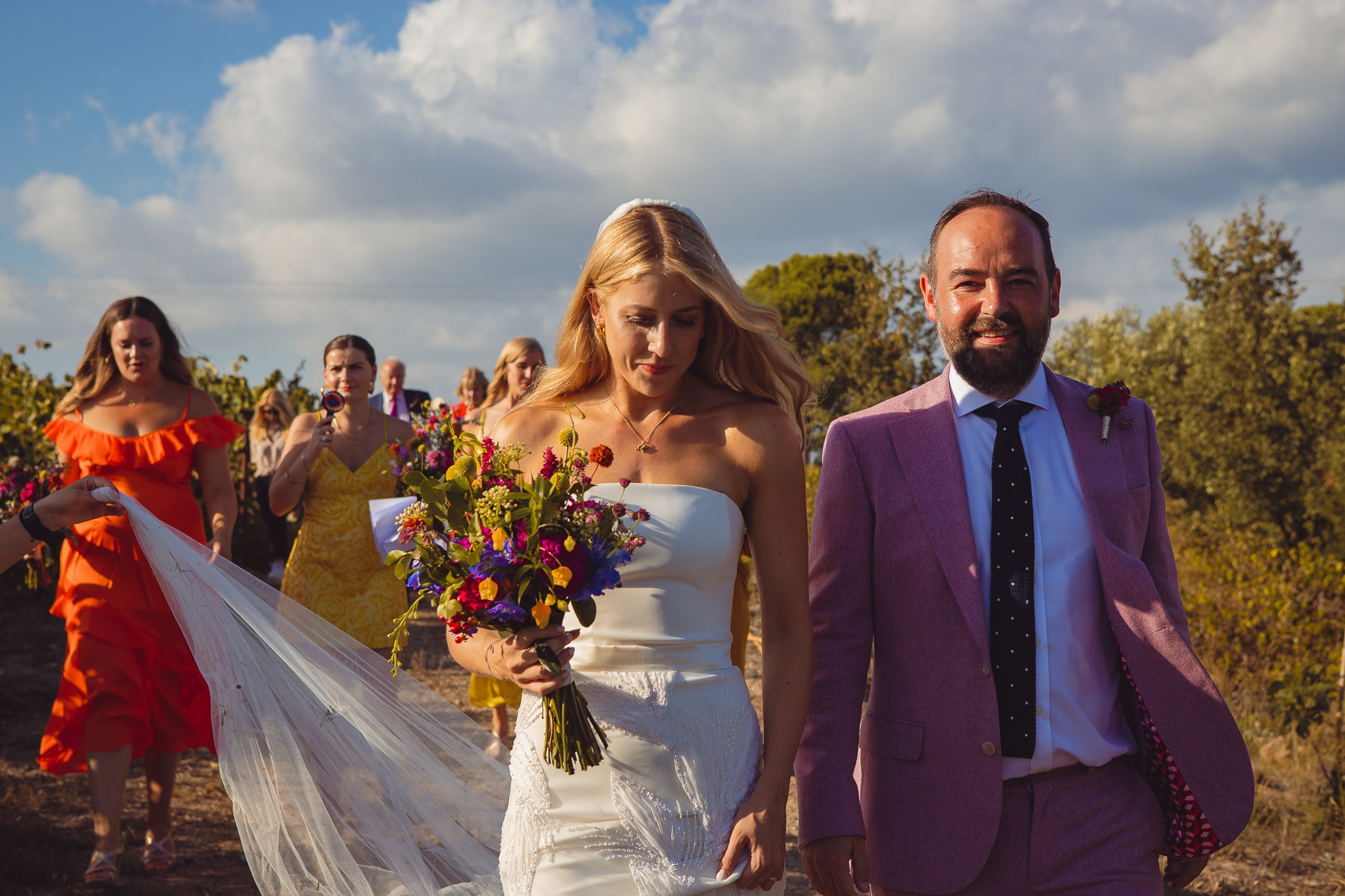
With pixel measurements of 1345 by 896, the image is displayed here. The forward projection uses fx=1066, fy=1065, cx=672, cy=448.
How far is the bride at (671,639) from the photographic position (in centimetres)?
257

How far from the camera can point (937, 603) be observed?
2.66m

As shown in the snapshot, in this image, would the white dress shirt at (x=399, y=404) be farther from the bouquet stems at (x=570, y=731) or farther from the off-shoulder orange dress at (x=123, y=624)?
the bouquet stems at (x=570, y=731)

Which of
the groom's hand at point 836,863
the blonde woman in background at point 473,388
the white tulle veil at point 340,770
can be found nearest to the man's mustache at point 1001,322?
the groom's hand at point 836,863

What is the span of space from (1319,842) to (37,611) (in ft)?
38.8

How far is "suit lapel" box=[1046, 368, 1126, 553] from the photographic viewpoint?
8.74 feet

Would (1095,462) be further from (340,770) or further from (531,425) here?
(340,770)

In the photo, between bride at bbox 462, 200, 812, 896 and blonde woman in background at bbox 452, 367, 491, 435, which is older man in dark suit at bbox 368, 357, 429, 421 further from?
bride at bbox 462, 200, 812, 896

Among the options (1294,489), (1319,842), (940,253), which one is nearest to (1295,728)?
(1319,842)

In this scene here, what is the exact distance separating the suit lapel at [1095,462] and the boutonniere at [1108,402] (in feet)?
0.04

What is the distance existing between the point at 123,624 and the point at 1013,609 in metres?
4.44

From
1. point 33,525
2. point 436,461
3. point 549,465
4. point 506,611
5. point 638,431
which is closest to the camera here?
point 506,611

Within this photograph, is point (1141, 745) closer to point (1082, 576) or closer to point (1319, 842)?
point (1082, 576)

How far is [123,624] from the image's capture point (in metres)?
5.25

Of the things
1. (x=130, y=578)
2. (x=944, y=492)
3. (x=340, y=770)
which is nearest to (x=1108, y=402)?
(x=944, y=492)
